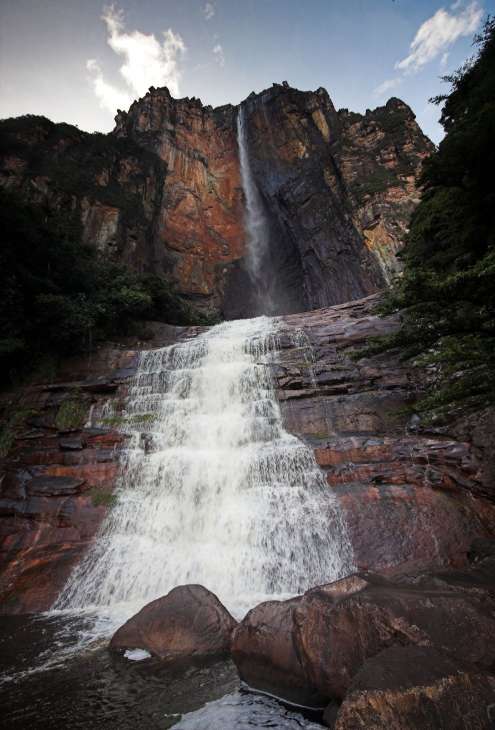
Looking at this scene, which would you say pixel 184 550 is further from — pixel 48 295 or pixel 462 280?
pixel 48 295

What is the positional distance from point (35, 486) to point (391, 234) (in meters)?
23.9

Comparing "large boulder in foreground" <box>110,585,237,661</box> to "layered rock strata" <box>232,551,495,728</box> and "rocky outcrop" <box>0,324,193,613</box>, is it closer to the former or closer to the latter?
"layered rock strata" <box>232,551,495,728</box>

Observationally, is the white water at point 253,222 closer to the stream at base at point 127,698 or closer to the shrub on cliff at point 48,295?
the shrub on cliff at point 48,295

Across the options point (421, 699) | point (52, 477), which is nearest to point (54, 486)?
point (52, 477)

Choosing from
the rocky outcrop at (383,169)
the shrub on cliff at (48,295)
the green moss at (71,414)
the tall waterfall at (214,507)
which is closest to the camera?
the tall waterfall at (214,507)

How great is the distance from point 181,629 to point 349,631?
2133mm

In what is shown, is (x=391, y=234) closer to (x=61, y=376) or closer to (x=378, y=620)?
(x=61, y=376)

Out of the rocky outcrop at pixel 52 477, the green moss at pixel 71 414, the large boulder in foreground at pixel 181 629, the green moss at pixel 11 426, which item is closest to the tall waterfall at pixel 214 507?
the rocky outcrop at pixel 52 477

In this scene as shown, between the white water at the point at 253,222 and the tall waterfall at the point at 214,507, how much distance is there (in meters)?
24.7

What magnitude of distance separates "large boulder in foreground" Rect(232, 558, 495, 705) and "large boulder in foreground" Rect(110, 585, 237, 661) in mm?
467

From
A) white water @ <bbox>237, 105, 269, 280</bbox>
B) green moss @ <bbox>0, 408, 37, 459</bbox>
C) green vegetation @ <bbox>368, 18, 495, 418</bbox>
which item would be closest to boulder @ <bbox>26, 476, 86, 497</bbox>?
green moss @ <bbox>0, 408, 37, 459</bbox>

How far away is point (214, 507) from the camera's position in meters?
7.55

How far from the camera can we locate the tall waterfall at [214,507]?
606 centimetres

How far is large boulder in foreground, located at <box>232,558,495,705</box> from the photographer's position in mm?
2881
